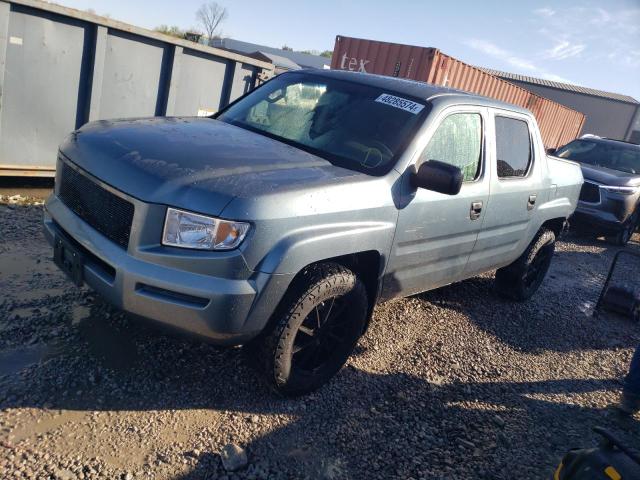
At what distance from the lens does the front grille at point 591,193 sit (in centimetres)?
904

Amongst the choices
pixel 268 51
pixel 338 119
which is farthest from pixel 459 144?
pixel 268 51

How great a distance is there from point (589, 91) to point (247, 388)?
5287 centimetres

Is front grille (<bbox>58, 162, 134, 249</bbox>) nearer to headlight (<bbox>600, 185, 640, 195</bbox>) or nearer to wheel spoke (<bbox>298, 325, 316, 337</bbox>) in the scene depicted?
wheel spoke (<bbox>298, 325, 316, 337</bbox>)

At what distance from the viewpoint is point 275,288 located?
2.58 meters

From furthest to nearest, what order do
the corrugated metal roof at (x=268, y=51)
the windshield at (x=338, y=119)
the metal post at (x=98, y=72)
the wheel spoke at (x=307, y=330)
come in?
the corrugated metal roof at (x=268, y=51) → the metal post at (x=98, y=72) → the windshield at (x=338, y=119) → the wheel spoke at (x=307, y=330)

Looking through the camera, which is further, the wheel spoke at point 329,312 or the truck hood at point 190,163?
the wheel spoke at point 329,312

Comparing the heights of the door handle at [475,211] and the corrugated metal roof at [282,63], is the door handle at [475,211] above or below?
below

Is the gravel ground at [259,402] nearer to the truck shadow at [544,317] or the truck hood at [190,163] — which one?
the truck shadow at [544,317]

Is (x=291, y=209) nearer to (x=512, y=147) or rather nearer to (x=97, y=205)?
(x=97, y=205)

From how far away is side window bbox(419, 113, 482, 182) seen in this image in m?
3.49

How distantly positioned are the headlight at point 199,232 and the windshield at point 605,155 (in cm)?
927

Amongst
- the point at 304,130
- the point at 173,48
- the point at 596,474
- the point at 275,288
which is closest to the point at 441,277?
the point at 304,130

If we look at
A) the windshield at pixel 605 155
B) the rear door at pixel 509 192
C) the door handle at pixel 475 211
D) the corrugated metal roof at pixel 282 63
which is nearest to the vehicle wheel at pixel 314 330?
the door handle at pixel 475 211

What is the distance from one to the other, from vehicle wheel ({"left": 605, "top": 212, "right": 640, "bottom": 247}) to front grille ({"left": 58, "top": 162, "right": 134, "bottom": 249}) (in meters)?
9.09
